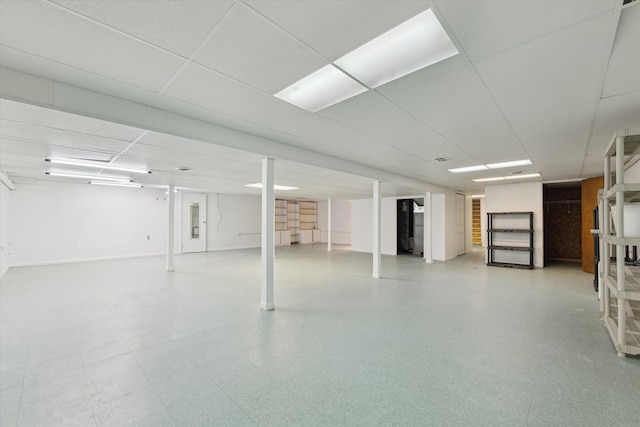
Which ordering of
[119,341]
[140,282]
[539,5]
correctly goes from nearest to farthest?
[539,5] → [119,341] → [140,282]

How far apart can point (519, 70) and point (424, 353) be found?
2.41 m

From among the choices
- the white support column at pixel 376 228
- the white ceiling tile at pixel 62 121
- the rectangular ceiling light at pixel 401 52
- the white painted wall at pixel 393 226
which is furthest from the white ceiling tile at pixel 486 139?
the white painted wall at pixel 393 226

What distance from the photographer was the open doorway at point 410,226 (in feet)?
31.4

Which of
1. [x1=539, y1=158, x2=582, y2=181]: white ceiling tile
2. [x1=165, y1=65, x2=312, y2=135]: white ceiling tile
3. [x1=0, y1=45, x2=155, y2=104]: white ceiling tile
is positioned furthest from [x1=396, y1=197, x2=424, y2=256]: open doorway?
[x1=0, y1=45, x2=155, y2=104]: white ceiling tile

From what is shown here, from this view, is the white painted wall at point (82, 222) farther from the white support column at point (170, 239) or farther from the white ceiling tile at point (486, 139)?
the white ceiling tile at point (486, 139)

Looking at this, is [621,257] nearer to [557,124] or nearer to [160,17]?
[557,124]

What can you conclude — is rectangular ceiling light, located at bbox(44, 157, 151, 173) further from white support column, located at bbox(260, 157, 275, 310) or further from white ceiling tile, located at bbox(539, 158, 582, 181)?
white ceiling tile, located at bbox(539, 158, 582, 181)

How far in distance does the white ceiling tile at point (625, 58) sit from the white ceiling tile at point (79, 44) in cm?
254

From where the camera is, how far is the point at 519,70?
6.19 feet

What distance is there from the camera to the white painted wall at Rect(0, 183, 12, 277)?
5.92 m

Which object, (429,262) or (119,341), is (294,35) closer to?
(119,341)

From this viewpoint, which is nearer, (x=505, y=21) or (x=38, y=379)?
(x=505, y=21)

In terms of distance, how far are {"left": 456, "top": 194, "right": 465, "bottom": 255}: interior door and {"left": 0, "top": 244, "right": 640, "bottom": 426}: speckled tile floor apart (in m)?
4.73

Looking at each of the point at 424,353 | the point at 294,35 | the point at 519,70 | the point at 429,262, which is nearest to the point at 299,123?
the point at 294,35
